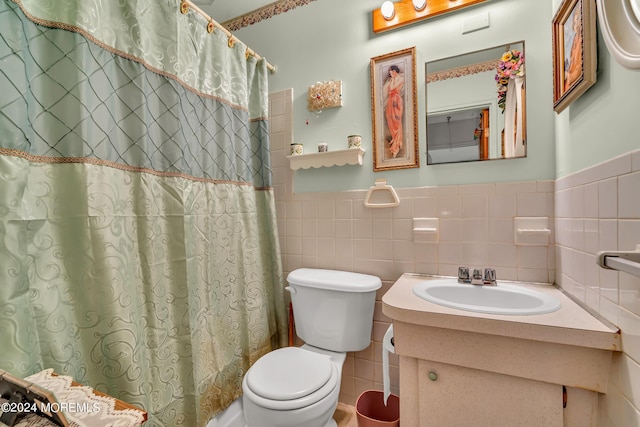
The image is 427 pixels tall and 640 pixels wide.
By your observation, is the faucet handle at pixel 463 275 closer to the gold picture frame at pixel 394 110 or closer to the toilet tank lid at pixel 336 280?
the toilet tank lid at pixel 336 280

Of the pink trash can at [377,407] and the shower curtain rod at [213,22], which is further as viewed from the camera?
the pink trash can at [377,407]

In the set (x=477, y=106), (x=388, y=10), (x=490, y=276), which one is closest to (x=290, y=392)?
(x=490, y=276)

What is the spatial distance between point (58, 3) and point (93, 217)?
2.15 ft

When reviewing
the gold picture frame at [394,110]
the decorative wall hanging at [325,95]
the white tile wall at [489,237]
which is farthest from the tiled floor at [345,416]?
the decorative wall hanging at [325,95]

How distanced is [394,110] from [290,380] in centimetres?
136

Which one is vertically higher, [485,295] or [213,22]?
[213,22]

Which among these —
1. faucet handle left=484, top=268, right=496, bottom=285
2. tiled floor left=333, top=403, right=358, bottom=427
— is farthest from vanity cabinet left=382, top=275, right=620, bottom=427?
tiled floor left=333, top=403, right=358, bottom=427

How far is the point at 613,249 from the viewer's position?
2.32 feet

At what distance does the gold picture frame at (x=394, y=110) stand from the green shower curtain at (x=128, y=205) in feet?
2.35

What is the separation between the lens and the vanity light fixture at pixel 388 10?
1378 millimetres

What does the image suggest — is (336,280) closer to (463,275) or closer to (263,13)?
(463,275)

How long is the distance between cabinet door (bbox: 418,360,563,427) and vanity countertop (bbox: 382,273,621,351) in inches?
6.1

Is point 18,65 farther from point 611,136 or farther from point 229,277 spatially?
point 611,136

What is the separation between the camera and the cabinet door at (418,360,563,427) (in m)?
0.79
